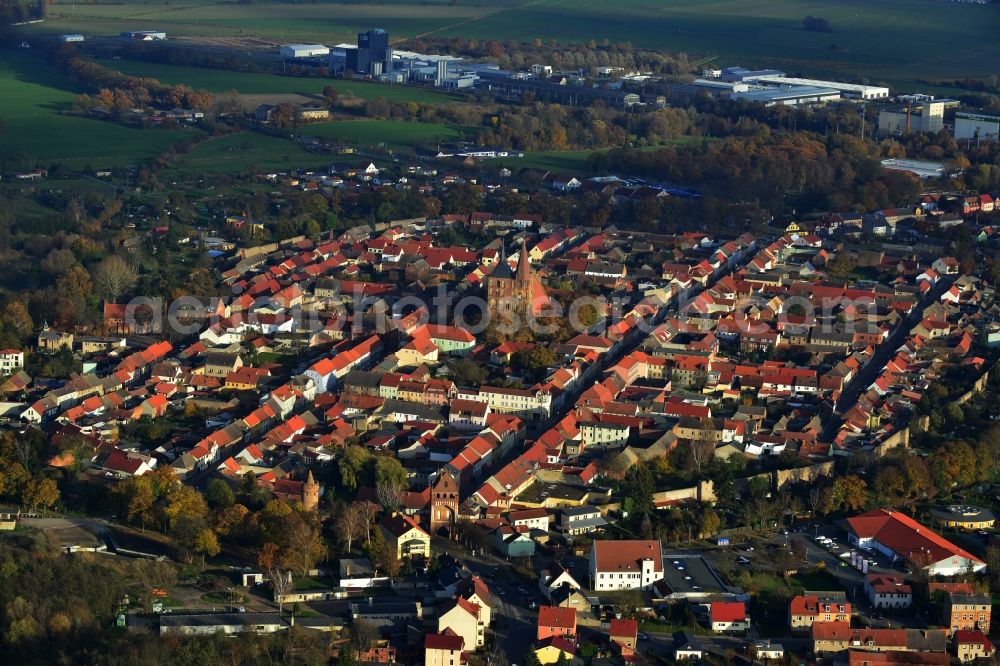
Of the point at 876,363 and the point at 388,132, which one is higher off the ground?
the point at 388,132

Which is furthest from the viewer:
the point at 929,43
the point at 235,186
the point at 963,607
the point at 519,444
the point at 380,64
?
the point at 929,43

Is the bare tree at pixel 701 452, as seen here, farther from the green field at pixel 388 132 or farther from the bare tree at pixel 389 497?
A: the green field at pixel 388 132

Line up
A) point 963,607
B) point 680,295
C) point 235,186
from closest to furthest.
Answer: point 963,607, point 680,295, point 235,186

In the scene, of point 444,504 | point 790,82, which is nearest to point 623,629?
point 444,504

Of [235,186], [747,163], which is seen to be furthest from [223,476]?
[747,163]

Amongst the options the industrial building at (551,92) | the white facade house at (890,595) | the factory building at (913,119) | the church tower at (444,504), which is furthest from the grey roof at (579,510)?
the industrial building at (551,92)

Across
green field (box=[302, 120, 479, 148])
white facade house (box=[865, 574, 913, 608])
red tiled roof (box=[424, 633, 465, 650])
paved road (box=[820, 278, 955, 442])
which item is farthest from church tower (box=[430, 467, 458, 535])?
green field (box=[302, 120, 479, 148])

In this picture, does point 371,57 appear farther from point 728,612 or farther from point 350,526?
point 728,612

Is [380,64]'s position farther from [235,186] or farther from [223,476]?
[223,476]
